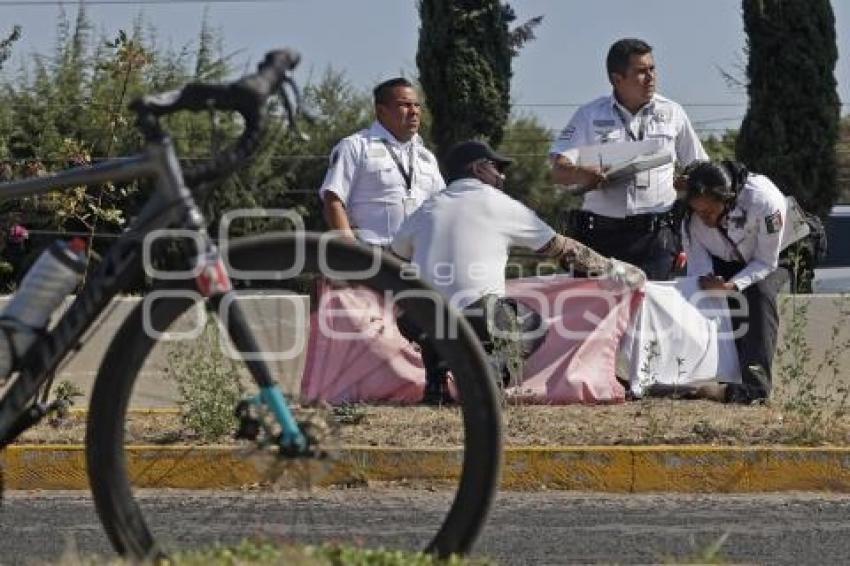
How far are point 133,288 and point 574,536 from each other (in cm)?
296

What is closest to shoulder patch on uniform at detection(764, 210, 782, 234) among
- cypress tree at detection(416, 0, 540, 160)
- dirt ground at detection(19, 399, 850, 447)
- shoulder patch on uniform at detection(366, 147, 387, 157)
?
dirt ground at detection(19, 399, 850, 447)

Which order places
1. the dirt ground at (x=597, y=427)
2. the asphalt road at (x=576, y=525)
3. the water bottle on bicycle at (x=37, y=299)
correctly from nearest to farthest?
the water bottle on bicycle at (x=37, y=299) → the asphalt road at (x=576, y=525) → the dirt ground at (x=597, y=427)

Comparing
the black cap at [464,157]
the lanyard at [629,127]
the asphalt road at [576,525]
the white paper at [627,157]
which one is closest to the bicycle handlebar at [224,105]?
the asphalt road at [576,525]

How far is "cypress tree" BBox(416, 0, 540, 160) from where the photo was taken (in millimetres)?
23266

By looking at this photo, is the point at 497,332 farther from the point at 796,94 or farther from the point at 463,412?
the point at 796,94

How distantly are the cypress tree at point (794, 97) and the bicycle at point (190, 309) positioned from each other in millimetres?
16334

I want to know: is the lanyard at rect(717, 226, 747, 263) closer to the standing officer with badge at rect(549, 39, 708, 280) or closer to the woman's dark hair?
the woman's dark hair

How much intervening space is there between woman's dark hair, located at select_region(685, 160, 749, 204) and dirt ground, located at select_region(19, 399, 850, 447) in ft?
4.21

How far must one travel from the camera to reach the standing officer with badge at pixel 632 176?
1180cm

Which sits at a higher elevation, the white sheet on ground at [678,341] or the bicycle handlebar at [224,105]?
the bicycle handlebar at [224,105]

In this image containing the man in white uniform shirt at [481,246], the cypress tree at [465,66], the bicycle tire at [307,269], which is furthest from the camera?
the cypress tree at [465,66]

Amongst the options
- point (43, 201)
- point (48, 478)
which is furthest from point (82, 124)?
point (48, 478)

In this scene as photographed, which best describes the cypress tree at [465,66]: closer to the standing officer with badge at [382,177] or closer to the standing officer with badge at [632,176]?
the standing officer with badge at [632,176]

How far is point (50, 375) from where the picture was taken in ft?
16.1
